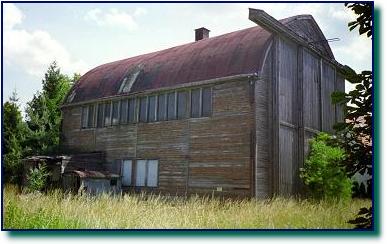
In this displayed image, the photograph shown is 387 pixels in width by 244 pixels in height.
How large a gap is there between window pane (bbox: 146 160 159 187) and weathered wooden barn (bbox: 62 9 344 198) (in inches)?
1.7

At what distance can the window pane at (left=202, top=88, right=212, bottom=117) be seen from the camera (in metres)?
16.8

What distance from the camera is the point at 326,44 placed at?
1975cm

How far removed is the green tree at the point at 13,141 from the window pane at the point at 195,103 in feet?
20.7

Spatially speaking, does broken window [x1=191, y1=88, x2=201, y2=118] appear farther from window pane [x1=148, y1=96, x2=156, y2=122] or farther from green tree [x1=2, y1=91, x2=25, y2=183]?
green tree [x1=2, y1=91, x2=25, y2=183]

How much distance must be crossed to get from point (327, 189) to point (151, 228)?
1001cm

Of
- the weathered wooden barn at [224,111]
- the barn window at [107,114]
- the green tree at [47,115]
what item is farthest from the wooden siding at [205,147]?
the green tree at [47,115]

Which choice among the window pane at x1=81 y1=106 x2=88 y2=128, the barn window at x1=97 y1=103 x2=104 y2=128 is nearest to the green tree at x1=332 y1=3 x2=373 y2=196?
the barn window at x1=97 y1=103 x2=104 y2=128

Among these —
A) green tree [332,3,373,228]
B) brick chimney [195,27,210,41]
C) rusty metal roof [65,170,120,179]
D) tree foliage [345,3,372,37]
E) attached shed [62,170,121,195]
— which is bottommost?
attached shed [62,170,121,195]

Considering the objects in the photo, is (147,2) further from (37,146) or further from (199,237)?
(37,146)

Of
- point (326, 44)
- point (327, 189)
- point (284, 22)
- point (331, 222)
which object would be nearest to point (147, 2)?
point (331, 222)

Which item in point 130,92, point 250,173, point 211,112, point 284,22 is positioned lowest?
point 250,173

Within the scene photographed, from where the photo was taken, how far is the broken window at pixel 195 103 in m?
17.1

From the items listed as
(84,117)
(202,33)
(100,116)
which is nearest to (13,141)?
(100,116)

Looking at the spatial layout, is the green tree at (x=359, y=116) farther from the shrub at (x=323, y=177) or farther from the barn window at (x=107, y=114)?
the barn window at (x=107, y=114)
